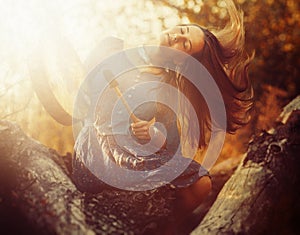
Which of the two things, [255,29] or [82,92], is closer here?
[82,92]

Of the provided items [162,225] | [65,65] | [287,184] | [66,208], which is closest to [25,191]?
[66,208]

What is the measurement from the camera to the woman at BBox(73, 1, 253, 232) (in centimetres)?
203

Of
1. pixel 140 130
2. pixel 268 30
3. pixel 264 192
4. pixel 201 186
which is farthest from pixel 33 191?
pixel 268 30

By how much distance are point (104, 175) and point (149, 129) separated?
330 mm

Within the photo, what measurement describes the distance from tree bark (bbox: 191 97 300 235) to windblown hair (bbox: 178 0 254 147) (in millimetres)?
322

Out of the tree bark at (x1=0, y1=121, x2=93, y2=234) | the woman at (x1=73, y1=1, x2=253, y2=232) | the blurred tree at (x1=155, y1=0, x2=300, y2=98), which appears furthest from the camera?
the blurred tree at (x1=155, y1=0, x2=300, y2=98)

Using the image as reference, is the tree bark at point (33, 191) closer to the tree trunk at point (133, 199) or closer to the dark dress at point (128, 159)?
the tree trunk at point (133, 199)

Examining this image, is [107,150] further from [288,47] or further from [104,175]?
[288,47]

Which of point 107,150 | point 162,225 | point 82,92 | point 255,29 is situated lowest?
point 162,225

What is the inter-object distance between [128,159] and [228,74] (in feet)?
2.61

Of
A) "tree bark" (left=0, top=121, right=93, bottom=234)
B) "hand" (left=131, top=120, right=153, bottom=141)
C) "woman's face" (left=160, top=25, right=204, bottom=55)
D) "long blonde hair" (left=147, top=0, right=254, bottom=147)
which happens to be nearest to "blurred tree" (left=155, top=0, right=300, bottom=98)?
"long blonde hair" (left=147, top=0, right=254, bottom=147)

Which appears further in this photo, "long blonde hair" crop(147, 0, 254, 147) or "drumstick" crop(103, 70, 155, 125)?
"long blonde hair" crop(147, 0, 254, 147)

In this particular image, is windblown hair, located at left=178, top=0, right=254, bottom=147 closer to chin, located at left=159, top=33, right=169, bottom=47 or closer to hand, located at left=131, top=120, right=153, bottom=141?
chin, located at left=159, top=33, right=169, bottom=47

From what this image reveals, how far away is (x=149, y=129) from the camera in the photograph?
2.11 m
